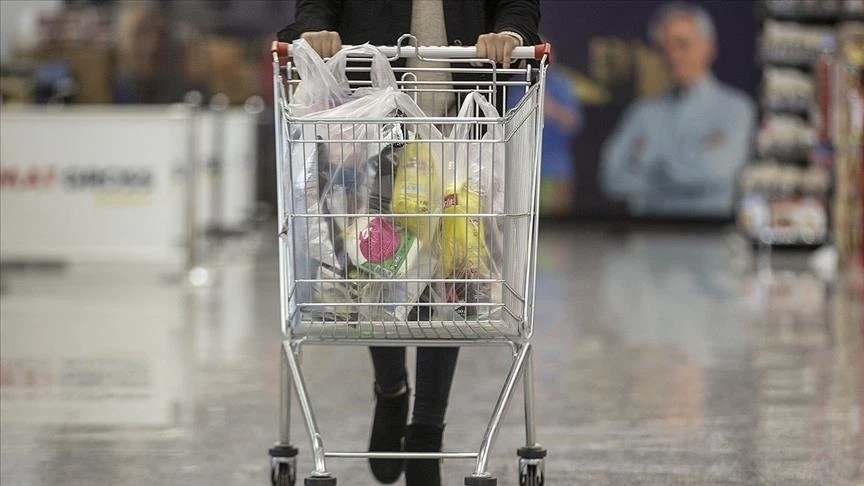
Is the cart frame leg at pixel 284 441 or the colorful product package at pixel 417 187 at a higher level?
the colorful product package at pixel 417 187

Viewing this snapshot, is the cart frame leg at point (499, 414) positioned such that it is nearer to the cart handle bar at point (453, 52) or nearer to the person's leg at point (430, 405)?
the person's leg at point (430, 405)

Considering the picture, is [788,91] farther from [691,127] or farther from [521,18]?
[521,18]

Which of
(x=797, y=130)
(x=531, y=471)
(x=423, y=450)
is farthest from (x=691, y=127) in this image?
(x=531, y=471)

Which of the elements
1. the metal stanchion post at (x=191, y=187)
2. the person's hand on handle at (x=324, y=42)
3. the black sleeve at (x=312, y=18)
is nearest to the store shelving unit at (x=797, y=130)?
the metal stanchion post at (x=191, y=187)

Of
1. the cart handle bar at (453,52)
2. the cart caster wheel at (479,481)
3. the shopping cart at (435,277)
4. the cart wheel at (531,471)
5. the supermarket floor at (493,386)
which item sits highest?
the cart handle bar at (453,52)

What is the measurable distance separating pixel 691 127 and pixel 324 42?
13.3 m

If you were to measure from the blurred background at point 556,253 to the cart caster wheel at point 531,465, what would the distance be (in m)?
0.62

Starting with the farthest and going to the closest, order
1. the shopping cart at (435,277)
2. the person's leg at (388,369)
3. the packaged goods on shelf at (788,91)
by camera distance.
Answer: the packaged goods on shelf at (788,91) → the person's leg at (388,369) → the shopping cart at (435,277)

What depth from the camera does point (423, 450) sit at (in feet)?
12.5

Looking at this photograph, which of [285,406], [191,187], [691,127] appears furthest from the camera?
[691,127]

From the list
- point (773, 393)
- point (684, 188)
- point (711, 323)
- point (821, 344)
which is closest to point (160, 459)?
point (773, 393)

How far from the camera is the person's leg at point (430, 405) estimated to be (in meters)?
3.80

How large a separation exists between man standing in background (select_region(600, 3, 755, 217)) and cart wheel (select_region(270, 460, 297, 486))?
43.1 ft

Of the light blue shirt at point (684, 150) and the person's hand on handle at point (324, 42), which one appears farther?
the light blue shirt at point (684, 150)
